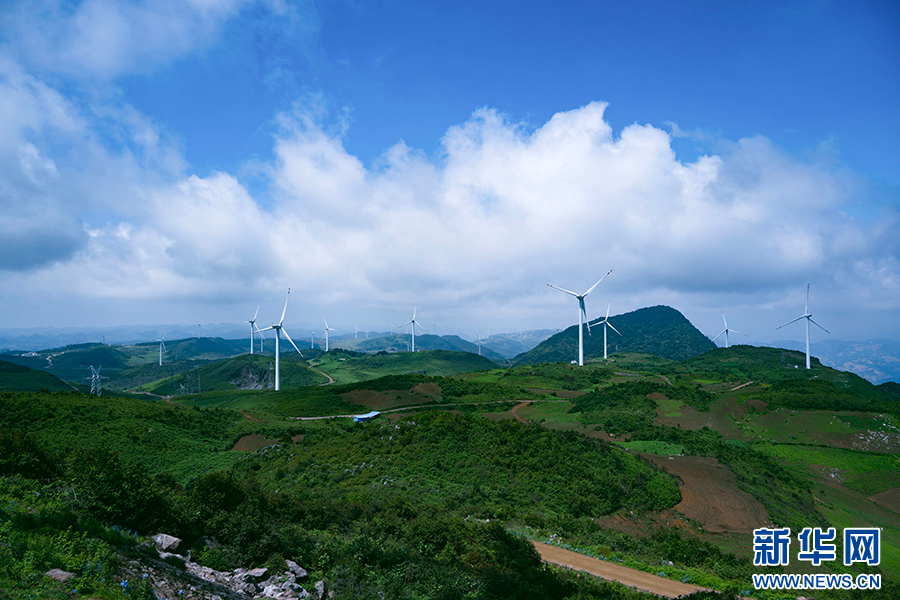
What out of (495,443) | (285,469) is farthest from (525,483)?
(285,469)

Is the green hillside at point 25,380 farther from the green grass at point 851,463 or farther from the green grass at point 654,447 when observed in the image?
the green grass at point 851,463

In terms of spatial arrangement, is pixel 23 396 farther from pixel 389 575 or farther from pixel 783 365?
pixel 783 365

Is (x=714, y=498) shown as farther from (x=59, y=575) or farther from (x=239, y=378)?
(x=239, y=378)

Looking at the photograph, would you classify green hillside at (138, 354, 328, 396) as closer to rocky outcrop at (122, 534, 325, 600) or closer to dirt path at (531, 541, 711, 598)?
dirt path at (531, 541, 711, 598)

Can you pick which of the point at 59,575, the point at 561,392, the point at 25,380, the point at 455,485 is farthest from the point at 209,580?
the point at 25,380

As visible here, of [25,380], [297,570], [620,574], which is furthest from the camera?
[25,380]

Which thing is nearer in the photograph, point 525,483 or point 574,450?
point 525,483
